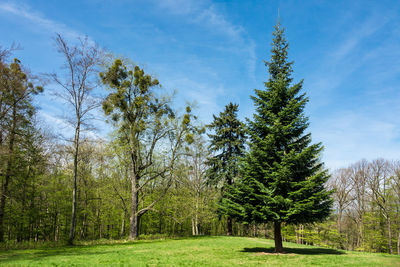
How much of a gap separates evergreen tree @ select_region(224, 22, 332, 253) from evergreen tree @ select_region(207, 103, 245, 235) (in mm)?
11017

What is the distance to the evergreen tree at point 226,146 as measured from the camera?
26531mm

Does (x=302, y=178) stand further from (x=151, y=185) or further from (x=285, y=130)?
(x=151, y=185)

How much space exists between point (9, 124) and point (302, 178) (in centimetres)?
2111

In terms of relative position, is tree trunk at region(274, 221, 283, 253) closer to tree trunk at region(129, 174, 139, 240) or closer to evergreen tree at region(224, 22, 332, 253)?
evergreen tree at region(224, 22, 332, 253)

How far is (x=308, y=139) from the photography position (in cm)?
1452

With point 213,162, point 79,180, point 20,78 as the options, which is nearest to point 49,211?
point 79,180

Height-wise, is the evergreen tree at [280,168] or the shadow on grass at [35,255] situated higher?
the evergreen tree at [280,168]

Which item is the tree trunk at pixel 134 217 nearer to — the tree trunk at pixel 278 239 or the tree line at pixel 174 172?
the tree line at pixel 174 172

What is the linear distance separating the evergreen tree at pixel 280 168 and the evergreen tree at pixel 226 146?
1102 cm

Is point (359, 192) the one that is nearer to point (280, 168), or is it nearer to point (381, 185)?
point (381, 185)

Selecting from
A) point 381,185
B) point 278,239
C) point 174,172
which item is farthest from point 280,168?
point 381,185

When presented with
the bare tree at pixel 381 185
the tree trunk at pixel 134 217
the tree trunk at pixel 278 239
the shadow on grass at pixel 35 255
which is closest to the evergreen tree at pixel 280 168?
the tree trunk at pixel 278 239

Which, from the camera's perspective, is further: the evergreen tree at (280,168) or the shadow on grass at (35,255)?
the evergreen tree at (280,168)

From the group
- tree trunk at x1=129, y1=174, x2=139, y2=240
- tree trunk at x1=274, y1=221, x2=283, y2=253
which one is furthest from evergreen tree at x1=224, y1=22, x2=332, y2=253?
tree trunk at x1=129, y1=174, x2=139, y2=240
